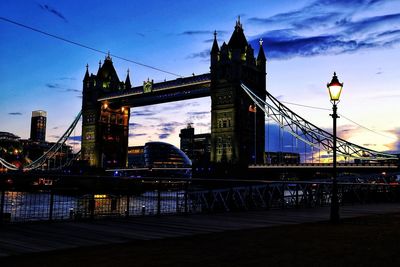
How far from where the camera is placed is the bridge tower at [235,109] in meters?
77.3

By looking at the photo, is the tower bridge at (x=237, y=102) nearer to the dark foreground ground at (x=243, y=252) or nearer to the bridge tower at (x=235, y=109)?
the bridge tower at (x=235, y=109)

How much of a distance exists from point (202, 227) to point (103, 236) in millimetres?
2559

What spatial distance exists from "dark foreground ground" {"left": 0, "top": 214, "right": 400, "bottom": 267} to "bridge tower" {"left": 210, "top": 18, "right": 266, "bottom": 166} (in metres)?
66.3

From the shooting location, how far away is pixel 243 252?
6734mm

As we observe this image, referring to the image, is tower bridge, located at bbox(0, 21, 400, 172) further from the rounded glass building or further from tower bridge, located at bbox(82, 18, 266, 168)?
the rounded glass building

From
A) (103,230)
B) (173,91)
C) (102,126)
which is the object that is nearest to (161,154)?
(102,126)

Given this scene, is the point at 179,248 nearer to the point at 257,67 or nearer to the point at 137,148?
the point at 257,67

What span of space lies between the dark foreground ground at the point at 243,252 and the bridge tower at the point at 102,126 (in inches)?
4007

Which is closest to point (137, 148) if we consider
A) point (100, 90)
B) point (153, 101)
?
point (100, 90)

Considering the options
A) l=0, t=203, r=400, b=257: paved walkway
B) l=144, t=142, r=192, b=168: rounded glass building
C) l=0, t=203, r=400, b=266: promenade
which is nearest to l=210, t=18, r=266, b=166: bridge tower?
l=0, t=203, r=400, b=257: paved walkway

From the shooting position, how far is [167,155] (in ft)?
511

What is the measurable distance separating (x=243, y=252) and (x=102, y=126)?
10547cm

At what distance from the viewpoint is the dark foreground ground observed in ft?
19.3

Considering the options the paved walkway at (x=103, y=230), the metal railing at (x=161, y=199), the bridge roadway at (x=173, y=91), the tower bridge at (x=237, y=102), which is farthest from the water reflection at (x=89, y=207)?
the bridge roadway at (x=173, y=91)
